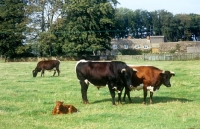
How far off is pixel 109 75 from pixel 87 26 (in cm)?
5654

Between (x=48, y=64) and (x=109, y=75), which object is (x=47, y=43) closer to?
(x=48, y=64)

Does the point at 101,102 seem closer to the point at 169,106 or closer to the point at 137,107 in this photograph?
the point at 137,107

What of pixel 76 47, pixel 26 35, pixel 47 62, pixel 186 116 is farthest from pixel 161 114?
pixel 26 35

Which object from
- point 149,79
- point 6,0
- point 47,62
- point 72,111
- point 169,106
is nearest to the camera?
point 72,111

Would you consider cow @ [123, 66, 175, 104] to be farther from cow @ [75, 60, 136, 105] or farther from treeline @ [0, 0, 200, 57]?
treeline @ [0, 0, 200, 57]

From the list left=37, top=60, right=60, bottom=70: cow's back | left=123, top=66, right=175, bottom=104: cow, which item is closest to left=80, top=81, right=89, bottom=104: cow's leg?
left=123, top=66, right=175, bottom=104: cow

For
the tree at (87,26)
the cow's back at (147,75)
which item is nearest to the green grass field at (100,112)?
the cow's back at (147,75)

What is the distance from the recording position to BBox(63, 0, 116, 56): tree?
6769 cm

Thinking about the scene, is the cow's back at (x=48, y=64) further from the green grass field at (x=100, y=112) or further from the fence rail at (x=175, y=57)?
the fence rail at (x=175, y=57)

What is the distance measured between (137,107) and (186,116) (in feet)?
7.81

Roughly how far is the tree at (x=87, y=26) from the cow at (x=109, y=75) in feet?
172

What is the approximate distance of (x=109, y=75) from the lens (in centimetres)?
1384

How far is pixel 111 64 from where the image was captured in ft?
46.0

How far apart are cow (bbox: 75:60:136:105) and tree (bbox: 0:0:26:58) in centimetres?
5581
